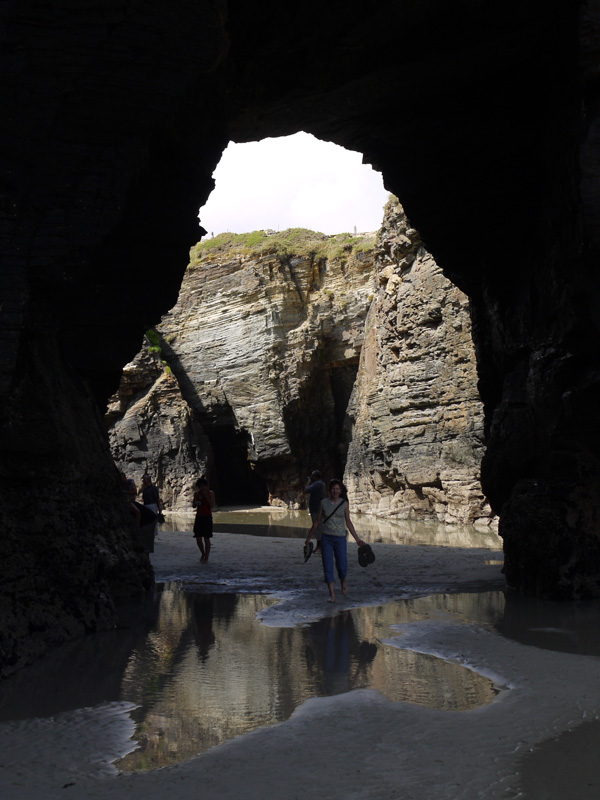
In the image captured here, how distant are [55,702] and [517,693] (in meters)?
3.20

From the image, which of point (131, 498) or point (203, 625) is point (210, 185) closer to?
point (131, 498)

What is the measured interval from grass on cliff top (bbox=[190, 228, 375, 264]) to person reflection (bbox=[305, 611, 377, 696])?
31719 millimetres

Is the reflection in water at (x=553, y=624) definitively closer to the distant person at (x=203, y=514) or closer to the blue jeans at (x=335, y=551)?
the blue jeans at (x=335, y=551)

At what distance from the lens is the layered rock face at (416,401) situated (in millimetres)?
24094

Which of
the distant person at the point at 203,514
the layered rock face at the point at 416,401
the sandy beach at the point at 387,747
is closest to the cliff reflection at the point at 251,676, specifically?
the sandy beach at the point at 387,747

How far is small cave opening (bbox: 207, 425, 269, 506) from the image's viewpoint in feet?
138

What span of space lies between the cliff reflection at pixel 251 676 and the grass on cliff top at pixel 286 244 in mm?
31843

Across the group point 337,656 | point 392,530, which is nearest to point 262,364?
point 392,530

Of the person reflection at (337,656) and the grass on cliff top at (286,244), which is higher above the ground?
the grass on cliff top at (286,244)

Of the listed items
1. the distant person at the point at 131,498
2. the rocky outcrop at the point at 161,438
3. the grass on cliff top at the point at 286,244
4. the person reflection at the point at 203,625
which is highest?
the grass on cliff top at the point at 286,244

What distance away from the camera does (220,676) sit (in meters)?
5.45

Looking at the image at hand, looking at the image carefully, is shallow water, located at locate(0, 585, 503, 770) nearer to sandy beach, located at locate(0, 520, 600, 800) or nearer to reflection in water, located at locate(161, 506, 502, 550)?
sandy beach, located at locate(0, 520, 600, 800)

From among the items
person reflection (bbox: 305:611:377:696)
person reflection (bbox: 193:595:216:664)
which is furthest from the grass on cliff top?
person reflection (bbox: 305:611:377:696)

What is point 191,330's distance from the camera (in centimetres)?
3978
